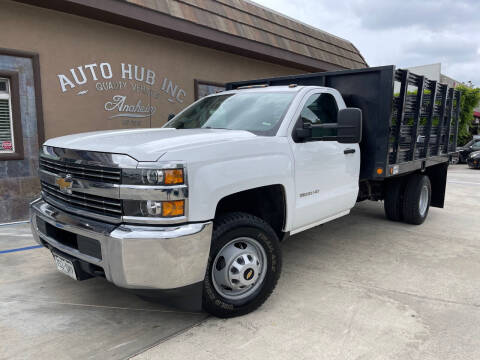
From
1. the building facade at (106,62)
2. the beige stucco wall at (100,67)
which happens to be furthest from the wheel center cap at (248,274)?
the beige stucco wall at (100,67)

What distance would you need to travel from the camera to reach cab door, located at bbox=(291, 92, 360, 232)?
3695 mm

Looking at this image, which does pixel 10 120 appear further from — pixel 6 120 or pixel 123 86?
pixel 123 86

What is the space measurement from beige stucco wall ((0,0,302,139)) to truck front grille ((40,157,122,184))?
4088 millimetres

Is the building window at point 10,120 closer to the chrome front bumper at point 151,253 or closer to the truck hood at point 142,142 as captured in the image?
the truck hood at point 142,142

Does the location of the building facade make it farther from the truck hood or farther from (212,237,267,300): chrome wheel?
(212,237,267,300): chrome wheel

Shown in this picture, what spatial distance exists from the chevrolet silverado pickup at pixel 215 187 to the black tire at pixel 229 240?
1 centimetres

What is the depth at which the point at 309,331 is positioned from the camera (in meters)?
2.96

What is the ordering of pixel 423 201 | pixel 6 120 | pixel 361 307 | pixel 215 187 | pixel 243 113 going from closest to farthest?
pixel 215 187 < pixel 361 307 < pixel 243 113 < pixel 6 120 < pixel 423 201

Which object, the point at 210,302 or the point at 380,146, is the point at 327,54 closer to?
the point at 380,146

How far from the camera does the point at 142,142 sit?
110 inches

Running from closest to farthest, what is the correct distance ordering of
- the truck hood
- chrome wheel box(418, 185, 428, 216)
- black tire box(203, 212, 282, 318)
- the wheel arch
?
the truck hood
black tire box(203, 212, 282, 318)
the wheel arch
chrome wheel box(418, 185, 428, 216)

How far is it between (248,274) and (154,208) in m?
1.04

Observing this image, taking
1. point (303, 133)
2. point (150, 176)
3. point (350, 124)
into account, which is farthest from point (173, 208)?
point (350, 124)

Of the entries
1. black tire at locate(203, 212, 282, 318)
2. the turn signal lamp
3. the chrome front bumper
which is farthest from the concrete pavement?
the turn signal lamp
